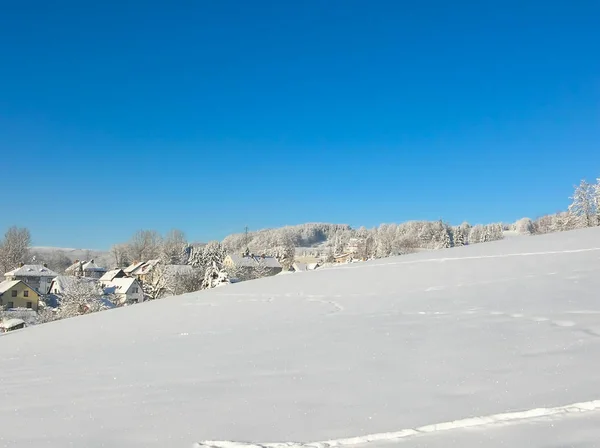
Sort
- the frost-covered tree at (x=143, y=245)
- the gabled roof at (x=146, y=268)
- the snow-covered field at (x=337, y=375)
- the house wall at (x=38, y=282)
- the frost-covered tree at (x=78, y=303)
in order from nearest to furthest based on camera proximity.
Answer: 1. the snow-covered field at (x=337, y=375)
2. the frost-covered tree at (x=78, y=303)
3. the house wall at (x=38, y=282)
4. the gabled roof at (x=146, y=268)
5. the frost-covered tree at (x=143, y=245)

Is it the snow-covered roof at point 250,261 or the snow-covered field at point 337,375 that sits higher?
the snow-covered roof at point 250,261

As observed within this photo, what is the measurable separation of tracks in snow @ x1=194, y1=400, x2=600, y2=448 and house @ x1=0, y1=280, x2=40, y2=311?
161ft

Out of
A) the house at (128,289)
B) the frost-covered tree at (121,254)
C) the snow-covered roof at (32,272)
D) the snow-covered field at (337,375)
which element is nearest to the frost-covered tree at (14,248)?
the snow-covered roof at (32,272)

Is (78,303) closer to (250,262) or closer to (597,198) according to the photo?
(250,262)

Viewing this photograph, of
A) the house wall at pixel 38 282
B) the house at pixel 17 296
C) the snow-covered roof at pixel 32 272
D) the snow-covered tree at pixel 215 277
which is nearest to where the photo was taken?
the snow-covered tree at pixel 215 277

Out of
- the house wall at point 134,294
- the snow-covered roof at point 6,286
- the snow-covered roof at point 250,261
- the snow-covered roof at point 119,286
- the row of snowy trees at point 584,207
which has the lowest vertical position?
the house wall at point 134,294

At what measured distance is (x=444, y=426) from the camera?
3080 mm

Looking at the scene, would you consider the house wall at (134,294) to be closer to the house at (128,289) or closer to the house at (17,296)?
the house at (128,289)

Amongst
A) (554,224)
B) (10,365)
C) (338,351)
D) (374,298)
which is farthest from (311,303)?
(554,224)

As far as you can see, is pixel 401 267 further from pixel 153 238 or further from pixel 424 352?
pixel 153 238

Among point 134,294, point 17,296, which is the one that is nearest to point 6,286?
point 17,296

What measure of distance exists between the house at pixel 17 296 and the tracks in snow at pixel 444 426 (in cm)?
4901

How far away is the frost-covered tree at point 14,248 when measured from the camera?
6638 centimetres

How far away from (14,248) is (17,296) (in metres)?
27.0
